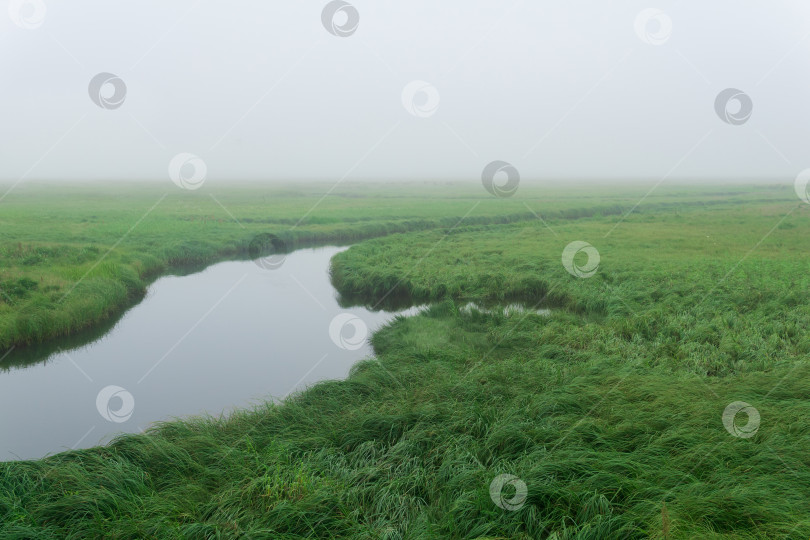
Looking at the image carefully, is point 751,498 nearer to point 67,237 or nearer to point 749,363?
point 749,363

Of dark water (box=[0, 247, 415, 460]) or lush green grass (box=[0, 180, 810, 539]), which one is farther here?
dark water (box=[0, 247, 415, 460])

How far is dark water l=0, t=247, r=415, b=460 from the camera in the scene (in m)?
8.05

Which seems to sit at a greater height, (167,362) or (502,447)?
(502,447)

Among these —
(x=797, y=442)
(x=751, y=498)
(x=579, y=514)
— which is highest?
(x=797, y=442)

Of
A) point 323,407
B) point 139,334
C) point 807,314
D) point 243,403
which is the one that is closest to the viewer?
point 323,407

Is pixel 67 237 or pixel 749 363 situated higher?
pixel 749 363

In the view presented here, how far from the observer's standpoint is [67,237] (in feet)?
76.5

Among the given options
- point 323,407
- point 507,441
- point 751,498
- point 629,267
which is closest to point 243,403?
point 323,407

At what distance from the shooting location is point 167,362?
35.5 ft

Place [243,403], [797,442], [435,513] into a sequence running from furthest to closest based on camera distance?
[243,403]
[797,442]
[435,513]

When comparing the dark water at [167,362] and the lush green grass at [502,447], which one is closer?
the lush green grass at [502,447]

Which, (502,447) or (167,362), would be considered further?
(167,362)

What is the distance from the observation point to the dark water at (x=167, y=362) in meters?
8.05

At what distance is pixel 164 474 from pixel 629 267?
49.1 feet
